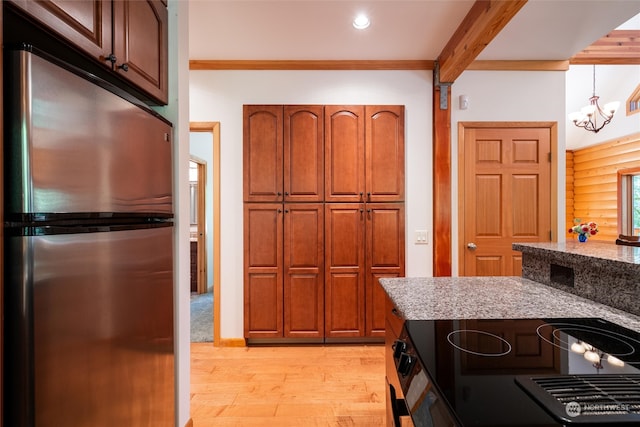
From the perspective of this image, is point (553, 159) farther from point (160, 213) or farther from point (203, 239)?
point (203, 239)

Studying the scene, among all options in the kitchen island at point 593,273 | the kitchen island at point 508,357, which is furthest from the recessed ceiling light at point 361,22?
the kitchen island at point 508,357

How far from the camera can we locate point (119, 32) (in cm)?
127

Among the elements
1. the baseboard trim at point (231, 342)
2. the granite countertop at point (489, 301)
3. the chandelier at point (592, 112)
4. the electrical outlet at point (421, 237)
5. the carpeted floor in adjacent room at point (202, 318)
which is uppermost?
the chandelier at point (592, 112)

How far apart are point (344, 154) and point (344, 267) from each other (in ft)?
3.46

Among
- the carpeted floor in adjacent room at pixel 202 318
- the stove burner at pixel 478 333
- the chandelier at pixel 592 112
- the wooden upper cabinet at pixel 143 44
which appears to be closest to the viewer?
the stove burner at pixel 478 333

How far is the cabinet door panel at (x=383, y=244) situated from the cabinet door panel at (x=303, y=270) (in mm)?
451

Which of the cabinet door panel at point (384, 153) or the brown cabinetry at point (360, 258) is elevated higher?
the cabinet door panel at point (384, 153)

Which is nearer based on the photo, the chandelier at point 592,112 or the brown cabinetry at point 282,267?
the brown cabinetry at point 282,267

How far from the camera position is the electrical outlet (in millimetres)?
3137

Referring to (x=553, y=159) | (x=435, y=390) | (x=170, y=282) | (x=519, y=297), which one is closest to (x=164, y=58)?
(x=170, y=282)

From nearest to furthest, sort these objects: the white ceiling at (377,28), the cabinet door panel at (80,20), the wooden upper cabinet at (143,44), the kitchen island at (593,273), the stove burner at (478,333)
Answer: the stove burner at (478,333)
the cabinet door panel at (80,20)
the kitchen island at (593,273)
the wooden upper cabinet at (143,44)
the white ceiling at (377,28)

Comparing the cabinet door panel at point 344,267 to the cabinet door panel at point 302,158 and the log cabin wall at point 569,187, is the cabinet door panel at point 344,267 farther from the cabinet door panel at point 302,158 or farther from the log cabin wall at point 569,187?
the log cabin wall at point 569,187

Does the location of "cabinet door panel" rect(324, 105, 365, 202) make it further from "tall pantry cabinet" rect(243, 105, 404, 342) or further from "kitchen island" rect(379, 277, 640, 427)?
"kitchen island" rect(379, 277, 640, 427)

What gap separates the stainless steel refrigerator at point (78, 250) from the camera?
84cm
